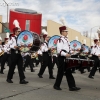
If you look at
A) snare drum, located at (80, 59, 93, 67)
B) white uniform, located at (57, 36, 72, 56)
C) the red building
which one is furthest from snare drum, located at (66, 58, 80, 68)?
the red building

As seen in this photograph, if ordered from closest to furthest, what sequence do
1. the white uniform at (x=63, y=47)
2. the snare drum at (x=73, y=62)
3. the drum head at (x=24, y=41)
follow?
the snare drum at (x=73, y=62) → the white uniform at (x=63, y=47) → the drum head at (x=24, y=41)

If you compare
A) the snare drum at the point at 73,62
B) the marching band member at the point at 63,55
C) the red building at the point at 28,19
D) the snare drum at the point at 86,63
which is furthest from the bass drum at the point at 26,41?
the red building at the point at 28,19

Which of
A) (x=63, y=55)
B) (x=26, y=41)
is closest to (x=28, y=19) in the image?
(x=26, y=41)

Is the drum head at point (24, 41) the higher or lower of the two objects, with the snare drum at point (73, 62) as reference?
higher

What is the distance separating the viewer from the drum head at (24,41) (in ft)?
23.0

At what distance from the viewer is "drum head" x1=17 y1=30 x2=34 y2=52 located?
7008 millimetres

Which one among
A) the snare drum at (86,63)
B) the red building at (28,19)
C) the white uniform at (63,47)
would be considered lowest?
the snare drum at (86,63)

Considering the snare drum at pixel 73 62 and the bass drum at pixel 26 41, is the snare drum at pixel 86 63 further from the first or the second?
the bass drum at pixel 26 41

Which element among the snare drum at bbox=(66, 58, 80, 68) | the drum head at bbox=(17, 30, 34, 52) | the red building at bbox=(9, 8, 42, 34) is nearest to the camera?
the snare drum at bbox=(66, 58, 80, 68)

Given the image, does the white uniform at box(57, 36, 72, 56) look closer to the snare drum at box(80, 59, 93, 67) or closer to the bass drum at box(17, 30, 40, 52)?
the snare drum at box(80, 59, 93, 67)

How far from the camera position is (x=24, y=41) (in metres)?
7.00

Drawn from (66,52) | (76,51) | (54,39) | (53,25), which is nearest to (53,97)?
(66,52)

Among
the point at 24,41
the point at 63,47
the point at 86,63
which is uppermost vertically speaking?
the point at 24,41

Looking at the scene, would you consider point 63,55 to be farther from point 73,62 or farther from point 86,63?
point 86,63
